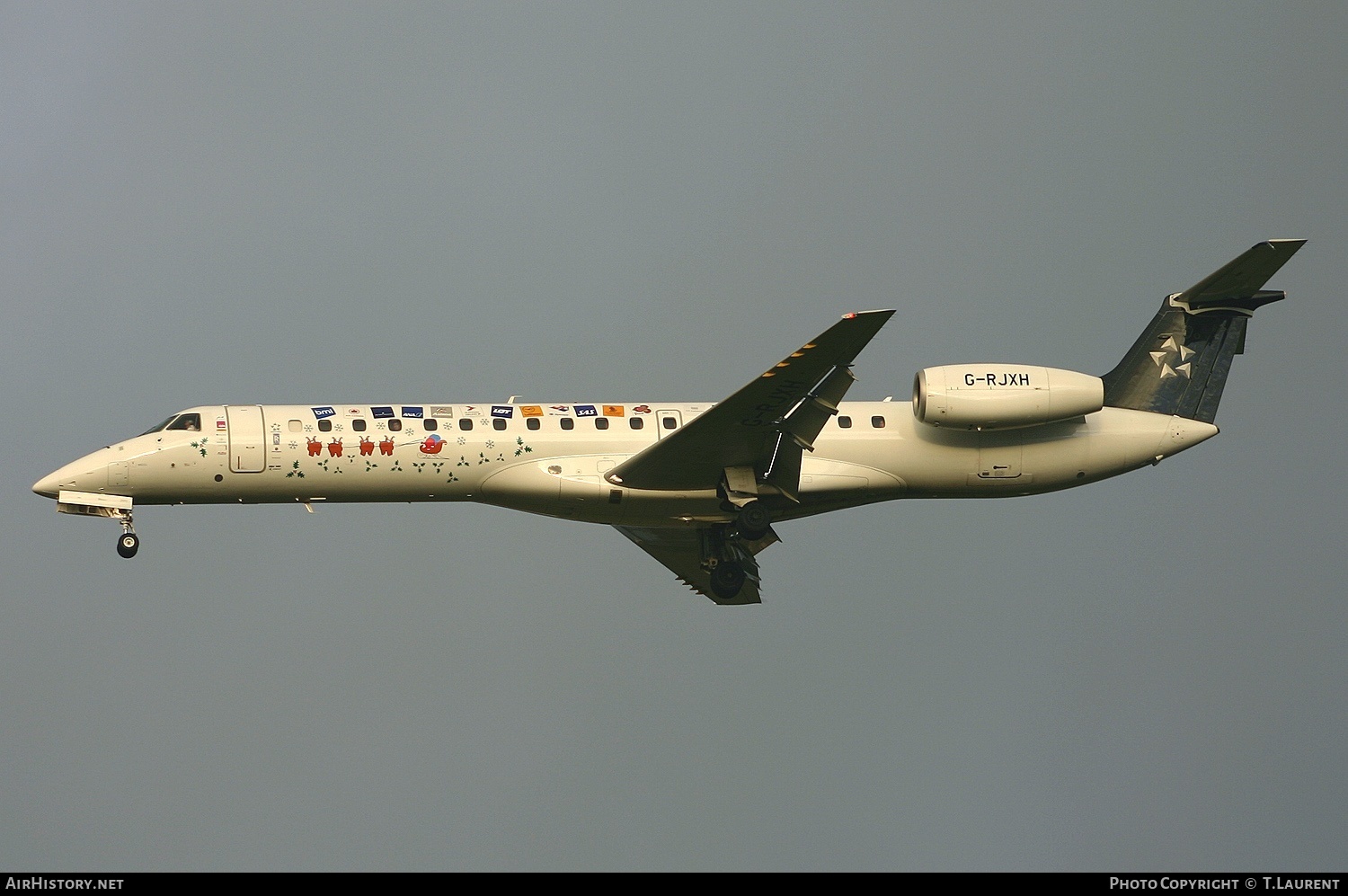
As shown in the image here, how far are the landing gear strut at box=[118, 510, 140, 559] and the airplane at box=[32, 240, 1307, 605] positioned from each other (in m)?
0.04

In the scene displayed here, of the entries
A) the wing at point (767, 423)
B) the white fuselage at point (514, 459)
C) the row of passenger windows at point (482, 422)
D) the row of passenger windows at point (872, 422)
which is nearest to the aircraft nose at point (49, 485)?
the white fuselage at point (514, 459)

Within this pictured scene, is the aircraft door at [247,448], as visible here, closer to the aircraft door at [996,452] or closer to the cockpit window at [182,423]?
the cockpit window at [182,423]

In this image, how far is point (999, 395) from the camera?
135 feet

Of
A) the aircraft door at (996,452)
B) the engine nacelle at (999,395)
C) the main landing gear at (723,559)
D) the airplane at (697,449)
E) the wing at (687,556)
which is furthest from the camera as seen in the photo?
the wing at (687,556)

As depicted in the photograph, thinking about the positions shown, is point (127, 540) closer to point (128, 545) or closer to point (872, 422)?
point (128, 545)

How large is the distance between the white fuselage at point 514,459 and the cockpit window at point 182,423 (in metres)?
0.13

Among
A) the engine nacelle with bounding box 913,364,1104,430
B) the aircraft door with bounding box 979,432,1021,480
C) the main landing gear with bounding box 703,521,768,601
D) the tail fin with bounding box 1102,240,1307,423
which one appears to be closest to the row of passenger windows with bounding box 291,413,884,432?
the engine nacelle with bounding box 913,364,1104,430

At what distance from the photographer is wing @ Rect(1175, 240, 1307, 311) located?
4116cm

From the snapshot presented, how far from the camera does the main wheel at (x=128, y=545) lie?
40188mm

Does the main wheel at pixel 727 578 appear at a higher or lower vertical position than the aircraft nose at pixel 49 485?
lower

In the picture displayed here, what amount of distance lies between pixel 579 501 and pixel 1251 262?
44.9ft

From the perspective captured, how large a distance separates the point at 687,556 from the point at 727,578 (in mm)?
2430

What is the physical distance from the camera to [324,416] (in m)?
40.6

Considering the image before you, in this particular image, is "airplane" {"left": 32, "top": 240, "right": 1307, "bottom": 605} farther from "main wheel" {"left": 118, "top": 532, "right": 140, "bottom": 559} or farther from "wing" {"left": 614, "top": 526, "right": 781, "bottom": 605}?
"wing" {"left": 614, "top": 526, "right": 781, "bottom": 605}
